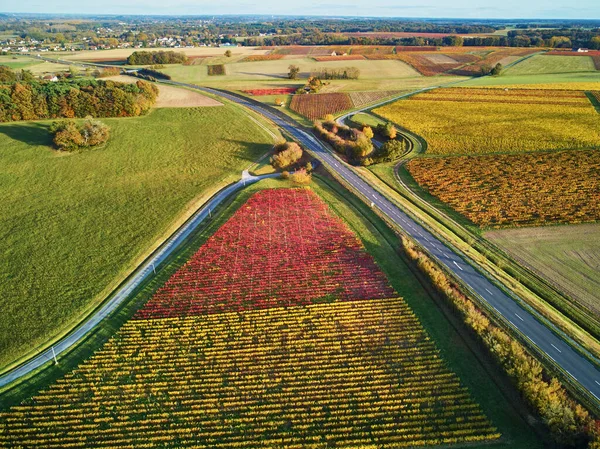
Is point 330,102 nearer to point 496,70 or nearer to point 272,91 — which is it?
point 272,91

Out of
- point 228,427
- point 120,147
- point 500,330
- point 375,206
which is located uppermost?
point 120,147

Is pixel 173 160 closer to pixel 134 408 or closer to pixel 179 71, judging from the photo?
pixel 134 408

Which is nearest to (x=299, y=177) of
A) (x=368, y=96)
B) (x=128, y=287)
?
(x=128, y=287)

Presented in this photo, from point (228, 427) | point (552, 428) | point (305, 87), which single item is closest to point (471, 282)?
point (552, 428)

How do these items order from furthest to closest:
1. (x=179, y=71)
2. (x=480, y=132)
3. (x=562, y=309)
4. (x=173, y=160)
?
(x=179, y=71), (x=480, y=132), (x=173, y=160), (x=562, y=309)

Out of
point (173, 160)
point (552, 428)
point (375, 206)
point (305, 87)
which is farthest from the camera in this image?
point (305, 87)

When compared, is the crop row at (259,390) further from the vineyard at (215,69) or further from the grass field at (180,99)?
the vineyard at (215,69)
